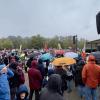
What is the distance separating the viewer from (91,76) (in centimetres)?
1088

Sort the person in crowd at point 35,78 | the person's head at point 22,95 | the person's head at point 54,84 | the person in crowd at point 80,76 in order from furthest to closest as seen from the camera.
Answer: the person in crowd at point 80,76, the person in crowd at point 35,78, the person's head at point 22,95, the person's head at point 54,84

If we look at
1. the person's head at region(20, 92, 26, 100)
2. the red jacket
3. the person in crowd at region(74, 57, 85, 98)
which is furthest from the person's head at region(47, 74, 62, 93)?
the person in crowd at region(74, 57, 85, 98)

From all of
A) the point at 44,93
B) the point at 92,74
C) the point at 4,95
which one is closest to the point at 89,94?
the point at 92,74

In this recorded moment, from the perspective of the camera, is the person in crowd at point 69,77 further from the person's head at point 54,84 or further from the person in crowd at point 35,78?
the person's head at point 54,84

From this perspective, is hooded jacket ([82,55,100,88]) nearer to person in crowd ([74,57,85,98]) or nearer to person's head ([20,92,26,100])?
person in crowd ([74,57,85,98])

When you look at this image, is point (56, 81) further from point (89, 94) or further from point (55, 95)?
point (89, 94)

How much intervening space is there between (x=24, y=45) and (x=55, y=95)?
137m

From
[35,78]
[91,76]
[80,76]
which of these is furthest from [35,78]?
[91,76]

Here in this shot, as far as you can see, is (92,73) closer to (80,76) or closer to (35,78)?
(80,76)

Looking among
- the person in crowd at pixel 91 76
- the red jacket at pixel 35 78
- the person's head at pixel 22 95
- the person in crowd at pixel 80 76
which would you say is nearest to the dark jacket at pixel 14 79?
the red jacket at pixel 35 78

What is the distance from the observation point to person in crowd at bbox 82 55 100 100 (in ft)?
35.5

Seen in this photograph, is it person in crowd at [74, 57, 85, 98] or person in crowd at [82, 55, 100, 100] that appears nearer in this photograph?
person in crowd at [82, 55, 100, 100]

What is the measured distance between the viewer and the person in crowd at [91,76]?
10.8m

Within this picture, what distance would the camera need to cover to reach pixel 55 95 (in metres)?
5.70
